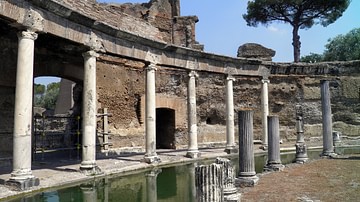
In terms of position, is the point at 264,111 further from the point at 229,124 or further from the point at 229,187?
the point at 229,187

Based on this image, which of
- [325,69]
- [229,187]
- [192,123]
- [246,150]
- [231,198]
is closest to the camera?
[231,198]

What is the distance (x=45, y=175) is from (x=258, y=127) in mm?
15104

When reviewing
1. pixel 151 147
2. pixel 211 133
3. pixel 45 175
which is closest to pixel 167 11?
pixel 211 133

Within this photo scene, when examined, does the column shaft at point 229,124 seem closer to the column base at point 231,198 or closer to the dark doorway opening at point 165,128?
the dark doorway opening at point 165,128

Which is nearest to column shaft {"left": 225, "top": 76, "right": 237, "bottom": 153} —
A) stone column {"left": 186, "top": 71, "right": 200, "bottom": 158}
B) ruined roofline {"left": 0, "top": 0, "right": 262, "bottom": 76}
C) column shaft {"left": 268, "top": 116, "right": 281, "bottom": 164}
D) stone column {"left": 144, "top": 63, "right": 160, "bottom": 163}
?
ruined roofline {"left": 0, "top": 0, "right": 262, "bottom": 76}

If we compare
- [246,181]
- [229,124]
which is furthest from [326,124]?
[246,181]

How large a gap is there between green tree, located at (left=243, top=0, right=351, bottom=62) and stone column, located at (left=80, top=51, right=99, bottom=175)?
20.6 m

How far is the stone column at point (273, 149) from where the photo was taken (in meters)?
10.7

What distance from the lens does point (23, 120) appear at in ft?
27.1

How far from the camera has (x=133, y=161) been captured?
12695mm

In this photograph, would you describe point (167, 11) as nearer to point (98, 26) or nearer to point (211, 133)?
point (211, 133)

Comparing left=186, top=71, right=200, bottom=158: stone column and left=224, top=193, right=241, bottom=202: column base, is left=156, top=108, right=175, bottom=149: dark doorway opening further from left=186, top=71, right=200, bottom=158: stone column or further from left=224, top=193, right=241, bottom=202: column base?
left=224, top=193, right=241, bottom=202: column base

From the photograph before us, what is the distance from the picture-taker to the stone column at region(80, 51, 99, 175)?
33.7 feet

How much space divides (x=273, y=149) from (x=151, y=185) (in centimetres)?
403
